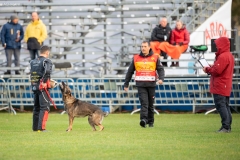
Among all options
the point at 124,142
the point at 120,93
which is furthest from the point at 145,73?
the point at 120,93

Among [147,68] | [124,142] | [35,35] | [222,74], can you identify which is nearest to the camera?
[124,142]

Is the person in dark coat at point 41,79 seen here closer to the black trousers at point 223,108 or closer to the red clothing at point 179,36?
the black trousers at point 223,108

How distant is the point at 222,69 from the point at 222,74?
0.55 feet

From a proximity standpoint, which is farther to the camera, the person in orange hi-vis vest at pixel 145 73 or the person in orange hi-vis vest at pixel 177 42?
the person in orange hi-vis vest at pixel 177 42

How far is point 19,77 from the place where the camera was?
23.3 meters

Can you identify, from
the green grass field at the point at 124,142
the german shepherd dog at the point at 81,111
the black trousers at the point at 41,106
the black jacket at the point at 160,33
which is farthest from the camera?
the black jacket at the point at 160,33

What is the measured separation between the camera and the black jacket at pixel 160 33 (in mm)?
23562

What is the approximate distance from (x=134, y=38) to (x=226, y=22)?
346cm

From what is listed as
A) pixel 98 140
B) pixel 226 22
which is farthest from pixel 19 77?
pixel 98 140

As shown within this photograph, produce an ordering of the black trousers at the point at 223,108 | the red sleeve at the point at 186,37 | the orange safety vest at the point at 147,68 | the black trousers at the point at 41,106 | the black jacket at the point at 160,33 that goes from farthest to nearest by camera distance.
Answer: the black jacket at the point at 160,33 → the red sleeve at the point at 186,37 → the orange safety vest at the point at 147,68 → the black trousers at the point at 41,106 → the black trousers at the point at 223,108

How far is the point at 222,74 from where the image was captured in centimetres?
1469

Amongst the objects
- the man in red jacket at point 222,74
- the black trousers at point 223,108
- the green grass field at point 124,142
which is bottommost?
the green grass field at point 124,142

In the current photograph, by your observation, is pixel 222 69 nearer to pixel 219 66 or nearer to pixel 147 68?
pixel 219 66

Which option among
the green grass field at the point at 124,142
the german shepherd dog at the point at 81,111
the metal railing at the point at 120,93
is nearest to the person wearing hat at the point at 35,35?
the metal railing at the point at 120,93
